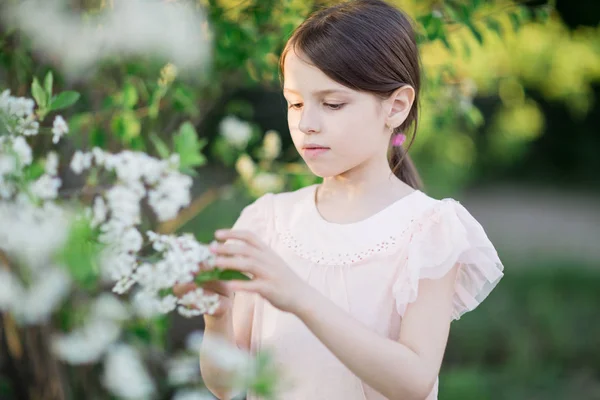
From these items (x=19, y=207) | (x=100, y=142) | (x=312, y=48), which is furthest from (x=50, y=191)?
(x=100, y=142)

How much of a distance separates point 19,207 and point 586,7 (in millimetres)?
8288

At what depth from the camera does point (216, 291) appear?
1.36m

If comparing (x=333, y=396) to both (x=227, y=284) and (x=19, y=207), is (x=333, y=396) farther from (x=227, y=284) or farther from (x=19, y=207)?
(x=19, y=207)

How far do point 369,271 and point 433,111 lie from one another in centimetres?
148

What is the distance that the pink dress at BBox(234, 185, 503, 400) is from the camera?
1.63m

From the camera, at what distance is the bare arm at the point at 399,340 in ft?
4.46

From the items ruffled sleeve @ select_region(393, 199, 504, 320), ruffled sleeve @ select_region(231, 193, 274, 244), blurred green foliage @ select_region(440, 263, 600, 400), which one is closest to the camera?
ruffled sleeve @ select_region(393, 199, 504, 320)

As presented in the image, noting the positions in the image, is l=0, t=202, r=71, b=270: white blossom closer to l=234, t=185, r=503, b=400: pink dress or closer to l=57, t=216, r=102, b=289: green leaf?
l=57, t=216, r=102, b=289: green leaf

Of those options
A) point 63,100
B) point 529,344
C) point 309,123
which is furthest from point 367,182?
point 529,344

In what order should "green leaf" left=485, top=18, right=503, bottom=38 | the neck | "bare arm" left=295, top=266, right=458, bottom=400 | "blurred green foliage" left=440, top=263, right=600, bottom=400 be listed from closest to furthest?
"bare arm" left=295, top=266, right=458, bottom=400
the neck
"green leaf" left=485, top=18, right=503, bottom=38
"blurred green foliage" left=440, top=263, right=600, bottom=400

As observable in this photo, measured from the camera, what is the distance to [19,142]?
56.8 inches

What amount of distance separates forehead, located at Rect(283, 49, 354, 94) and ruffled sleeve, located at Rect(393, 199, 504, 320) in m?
0.29

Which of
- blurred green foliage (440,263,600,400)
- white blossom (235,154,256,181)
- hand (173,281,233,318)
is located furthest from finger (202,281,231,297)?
blurred green foliage (440,263,600,400)

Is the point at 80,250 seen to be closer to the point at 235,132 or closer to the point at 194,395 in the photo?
the point at 194,395
